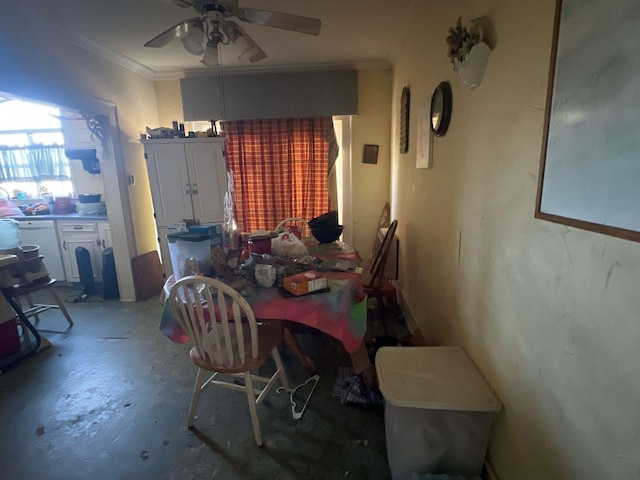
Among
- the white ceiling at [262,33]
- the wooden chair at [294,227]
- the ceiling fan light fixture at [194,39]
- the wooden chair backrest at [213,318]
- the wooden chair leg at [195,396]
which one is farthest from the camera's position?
the wooden chair at [294,227]

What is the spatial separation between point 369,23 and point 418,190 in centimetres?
155

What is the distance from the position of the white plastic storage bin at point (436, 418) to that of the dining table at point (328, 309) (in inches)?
13.3

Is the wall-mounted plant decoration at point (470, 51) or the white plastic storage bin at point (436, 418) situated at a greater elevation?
the wall-mounted plant decoration at point (470, 51)

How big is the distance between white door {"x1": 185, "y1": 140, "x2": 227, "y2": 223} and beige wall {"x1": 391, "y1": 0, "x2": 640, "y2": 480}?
250 cm

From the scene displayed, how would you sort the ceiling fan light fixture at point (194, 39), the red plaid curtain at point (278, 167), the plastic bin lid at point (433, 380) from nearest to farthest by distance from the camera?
the plastic bin lid at point (433, 380) < the ceiling fan light fixture at point (194, 39) < the red plaid curtain at point (278, 167)

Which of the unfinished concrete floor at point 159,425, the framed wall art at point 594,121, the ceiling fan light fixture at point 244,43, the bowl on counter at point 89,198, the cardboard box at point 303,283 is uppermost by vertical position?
the ceiling fan light fixture at point 244,43

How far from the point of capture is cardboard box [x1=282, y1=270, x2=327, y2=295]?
1585mm

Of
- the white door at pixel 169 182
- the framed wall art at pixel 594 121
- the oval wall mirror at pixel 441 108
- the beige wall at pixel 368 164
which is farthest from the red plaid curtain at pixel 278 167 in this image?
the framed wall art at pixel 594 121

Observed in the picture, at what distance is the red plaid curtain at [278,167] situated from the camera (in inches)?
155

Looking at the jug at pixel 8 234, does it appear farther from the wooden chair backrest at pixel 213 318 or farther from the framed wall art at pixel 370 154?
the framed wall art at pixel 370 154

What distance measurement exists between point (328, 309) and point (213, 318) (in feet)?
1.83

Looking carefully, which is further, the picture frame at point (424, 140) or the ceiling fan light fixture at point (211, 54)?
the picture frame at point (424, 140)

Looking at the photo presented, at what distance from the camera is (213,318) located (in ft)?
4.74

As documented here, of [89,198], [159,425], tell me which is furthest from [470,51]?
[89,198]
